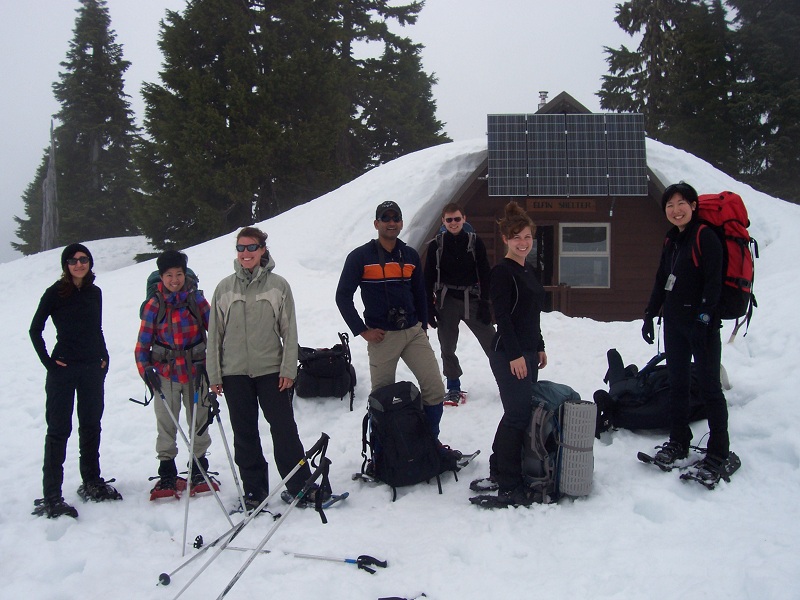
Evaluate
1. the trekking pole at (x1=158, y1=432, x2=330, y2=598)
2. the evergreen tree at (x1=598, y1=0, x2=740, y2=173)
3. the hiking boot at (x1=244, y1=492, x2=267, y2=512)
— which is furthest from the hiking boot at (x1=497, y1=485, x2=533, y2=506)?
the evergreen tree at (x1=598, y1=0, x2=740, y2=173)

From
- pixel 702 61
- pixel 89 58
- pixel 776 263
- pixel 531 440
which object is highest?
pixel 89 58

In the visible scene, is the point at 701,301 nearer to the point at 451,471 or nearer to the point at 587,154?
the point at 451,471

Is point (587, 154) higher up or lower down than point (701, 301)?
higher up

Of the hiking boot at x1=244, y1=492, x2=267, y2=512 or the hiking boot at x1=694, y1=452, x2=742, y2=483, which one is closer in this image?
the hiking boot at x1=694, y1=452, x2=742, y2=483

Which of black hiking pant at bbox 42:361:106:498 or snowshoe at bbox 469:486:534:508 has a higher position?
black hiking pant at bbox 42:361:106:498

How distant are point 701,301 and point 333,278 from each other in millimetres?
7959

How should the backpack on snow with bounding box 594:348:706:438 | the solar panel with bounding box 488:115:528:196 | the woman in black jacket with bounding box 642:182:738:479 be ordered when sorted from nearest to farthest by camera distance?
1. the woman in black jacket with bounding box 642:182:738:479
2. the backpack on snow with bounding box 594:348:706:438
3. the solar panel with bounding box 488:115:528:196

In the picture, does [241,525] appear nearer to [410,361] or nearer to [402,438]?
[402,438]

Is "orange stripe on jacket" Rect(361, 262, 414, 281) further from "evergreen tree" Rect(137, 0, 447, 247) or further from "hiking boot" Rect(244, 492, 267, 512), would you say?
"evergreen tree" Rect(137, 0, 447, 247)

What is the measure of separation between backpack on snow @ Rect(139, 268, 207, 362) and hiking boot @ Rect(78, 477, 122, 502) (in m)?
1.10

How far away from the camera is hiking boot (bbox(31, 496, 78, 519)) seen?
4.26 metres

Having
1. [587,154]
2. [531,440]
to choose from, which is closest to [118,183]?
[587,154]

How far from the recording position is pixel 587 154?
1160 cm

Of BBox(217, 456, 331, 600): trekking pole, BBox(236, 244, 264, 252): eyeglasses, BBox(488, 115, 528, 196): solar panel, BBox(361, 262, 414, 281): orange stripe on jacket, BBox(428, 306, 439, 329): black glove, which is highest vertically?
BBox(488, 115, 528, 196): solar panel
